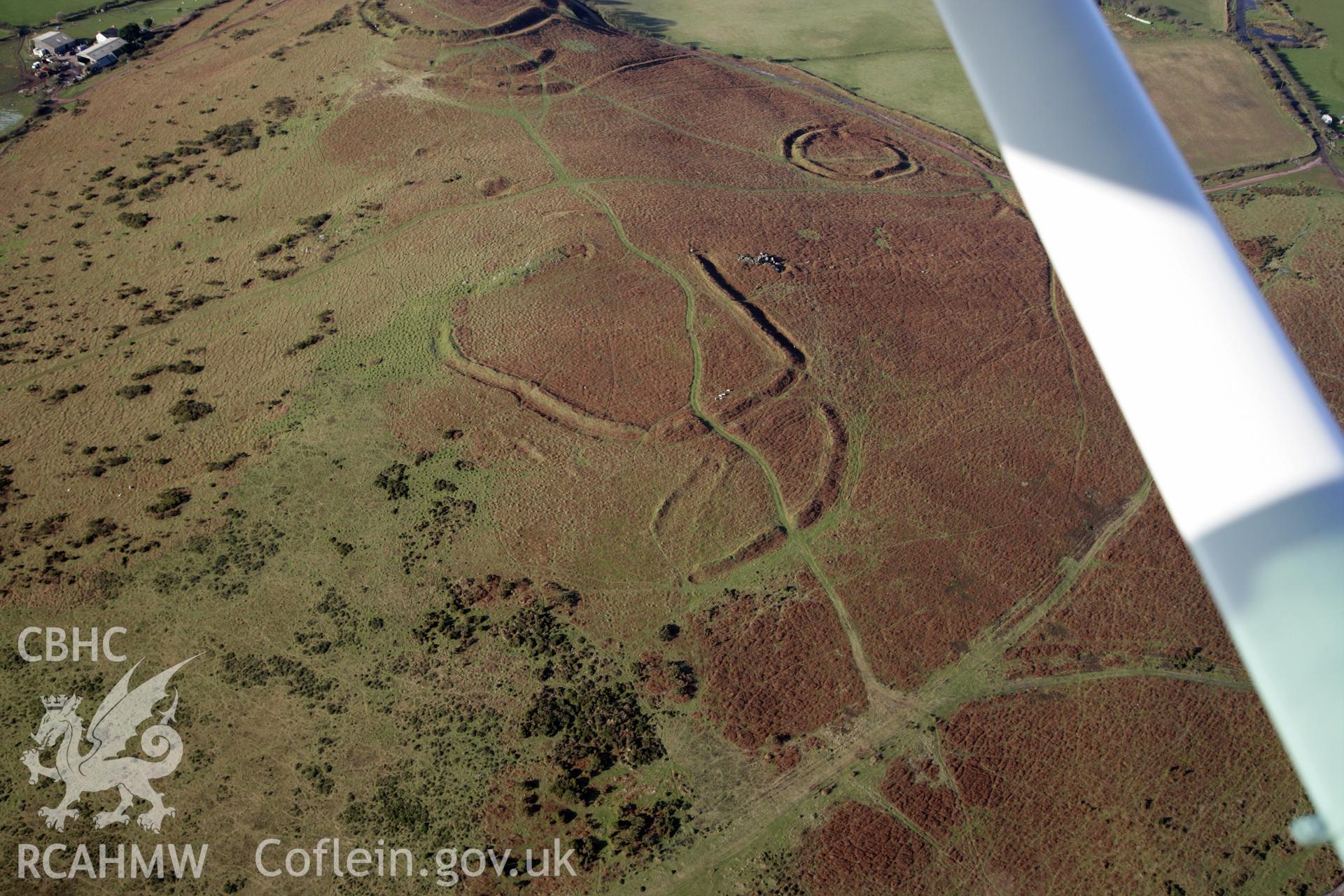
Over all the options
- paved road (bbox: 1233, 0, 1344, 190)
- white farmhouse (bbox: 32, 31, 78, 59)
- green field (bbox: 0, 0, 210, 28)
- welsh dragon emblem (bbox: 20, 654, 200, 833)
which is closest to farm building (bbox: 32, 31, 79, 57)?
white farmhouse (bbox: 32, 31, 78, 59)

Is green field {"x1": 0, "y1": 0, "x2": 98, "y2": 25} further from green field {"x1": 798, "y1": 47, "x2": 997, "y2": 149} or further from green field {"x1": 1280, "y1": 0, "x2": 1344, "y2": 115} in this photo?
green field {"x1": 1280, "y1": 0, "x2": 1344, "y2": 115}

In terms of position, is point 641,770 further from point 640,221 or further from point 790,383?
point 640,221

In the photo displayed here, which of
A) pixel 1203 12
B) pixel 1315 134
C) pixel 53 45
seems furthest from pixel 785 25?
pixel 53 45

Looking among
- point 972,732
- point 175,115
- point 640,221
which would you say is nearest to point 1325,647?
point 972,732

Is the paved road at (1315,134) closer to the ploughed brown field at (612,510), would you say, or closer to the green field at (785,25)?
the ploughed brown field at (612,510)

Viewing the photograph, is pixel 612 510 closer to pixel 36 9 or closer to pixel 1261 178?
pixel 1261 178
